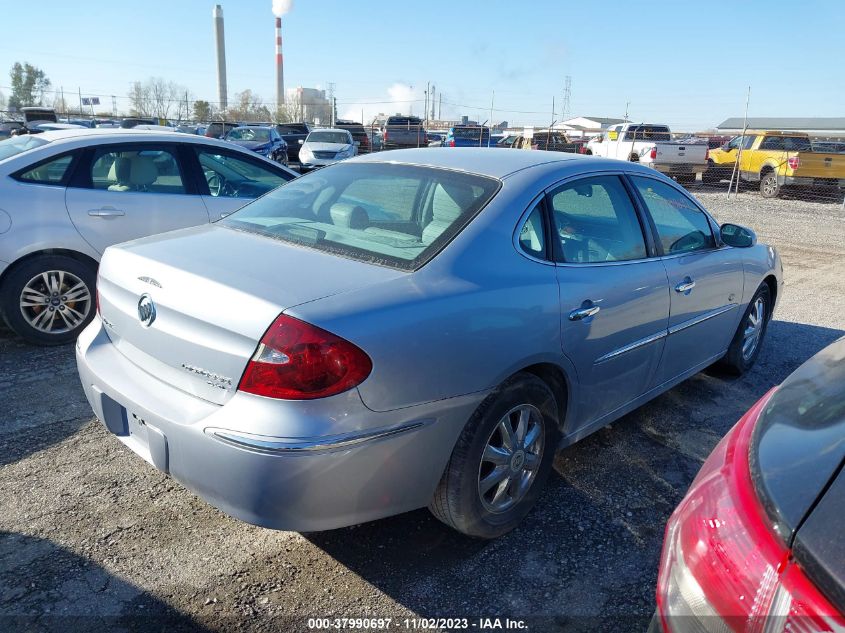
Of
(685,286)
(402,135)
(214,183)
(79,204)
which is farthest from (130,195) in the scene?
(402,135)

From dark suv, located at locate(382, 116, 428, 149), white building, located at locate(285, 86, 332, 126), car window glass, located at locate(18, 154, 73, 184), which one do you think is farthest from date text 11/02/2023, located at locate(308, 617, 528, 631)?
white building, located at locate(285, 86, 332, 126)

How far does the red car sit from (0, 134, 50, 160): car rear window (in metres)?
5.26

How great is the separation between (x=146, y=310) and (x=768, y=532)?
2.19m

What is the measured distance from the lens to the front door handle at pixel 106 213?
16.3ft

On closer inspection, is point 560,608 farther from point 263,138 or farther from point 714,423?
point 263,138

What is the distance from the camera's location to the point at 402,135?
28.8 meters

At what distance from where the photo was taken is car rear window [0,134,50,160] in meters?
5.02

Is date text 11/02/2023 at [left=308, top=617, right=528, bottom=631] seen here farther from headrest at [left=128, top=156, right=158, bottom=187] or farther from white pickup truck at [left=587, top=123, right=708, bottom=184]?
white pickup truck at [left=587, top=123, right=708, bottom=184]

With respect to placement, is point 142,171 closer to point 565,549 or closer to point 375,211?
point 375,211

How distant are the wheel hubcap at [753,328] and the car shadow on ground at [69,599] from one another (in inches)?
160

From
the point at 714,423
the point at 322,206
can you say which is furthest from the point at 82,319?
the point at 714,423

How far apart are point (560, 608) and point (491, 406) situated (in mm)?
785

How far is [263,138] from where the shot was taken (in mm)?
21984

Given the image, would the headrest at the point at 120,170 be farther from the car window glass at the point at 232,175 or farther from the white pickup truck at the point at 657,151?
the white pickup truck at the point at 657,151
